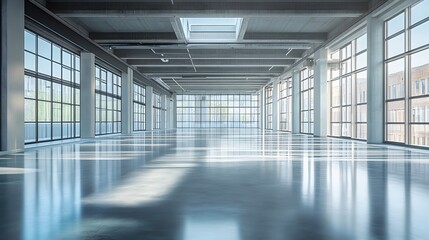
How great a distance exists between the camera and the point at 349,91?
29.6 metres

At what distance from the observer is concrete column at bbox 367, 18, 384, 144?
889 inches

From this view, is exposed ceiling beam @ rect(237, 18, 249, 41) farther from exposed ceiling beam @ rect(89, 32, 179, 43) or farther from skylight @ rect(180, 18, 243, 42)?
exposed ceiling beam @ rect(89, 32, 179, 43)

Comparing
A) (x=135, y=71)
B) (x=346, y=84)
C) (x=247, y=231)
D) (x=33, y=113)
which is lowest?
(x=247, y=231)

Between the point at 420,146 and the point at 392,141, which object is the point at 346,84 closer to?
the point at 392,141

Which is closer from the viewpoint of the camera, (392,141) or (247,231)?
(247,231)

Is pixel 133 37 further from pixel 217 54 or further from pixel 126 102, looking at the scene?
pixel 126 102

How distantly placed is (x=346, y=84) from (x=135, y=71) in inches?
969

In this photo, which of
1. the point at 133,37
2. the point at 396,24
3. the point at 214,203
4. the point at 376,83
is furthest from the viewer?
the point at 133,37

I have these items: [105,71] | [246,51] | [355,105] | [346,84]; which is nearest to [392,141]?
[355,105]

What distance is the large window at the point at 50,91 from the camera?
22.1m

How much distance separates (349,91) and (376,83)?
7.05 metres

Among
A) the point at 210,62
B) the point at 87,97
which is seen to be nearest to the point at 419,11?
the point at 210,62

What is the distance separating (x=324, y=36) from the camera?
29.4 meters

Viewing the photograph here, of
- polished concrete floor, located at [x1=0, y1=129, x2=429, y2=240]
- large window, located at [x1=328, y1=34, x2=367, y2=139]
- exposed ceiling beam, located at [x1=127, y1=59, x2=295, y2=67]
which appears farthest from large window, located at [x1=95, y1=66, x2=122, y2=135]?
polished concrete floor, located at [x1=0, y1=129, x2=429, y2=240]
